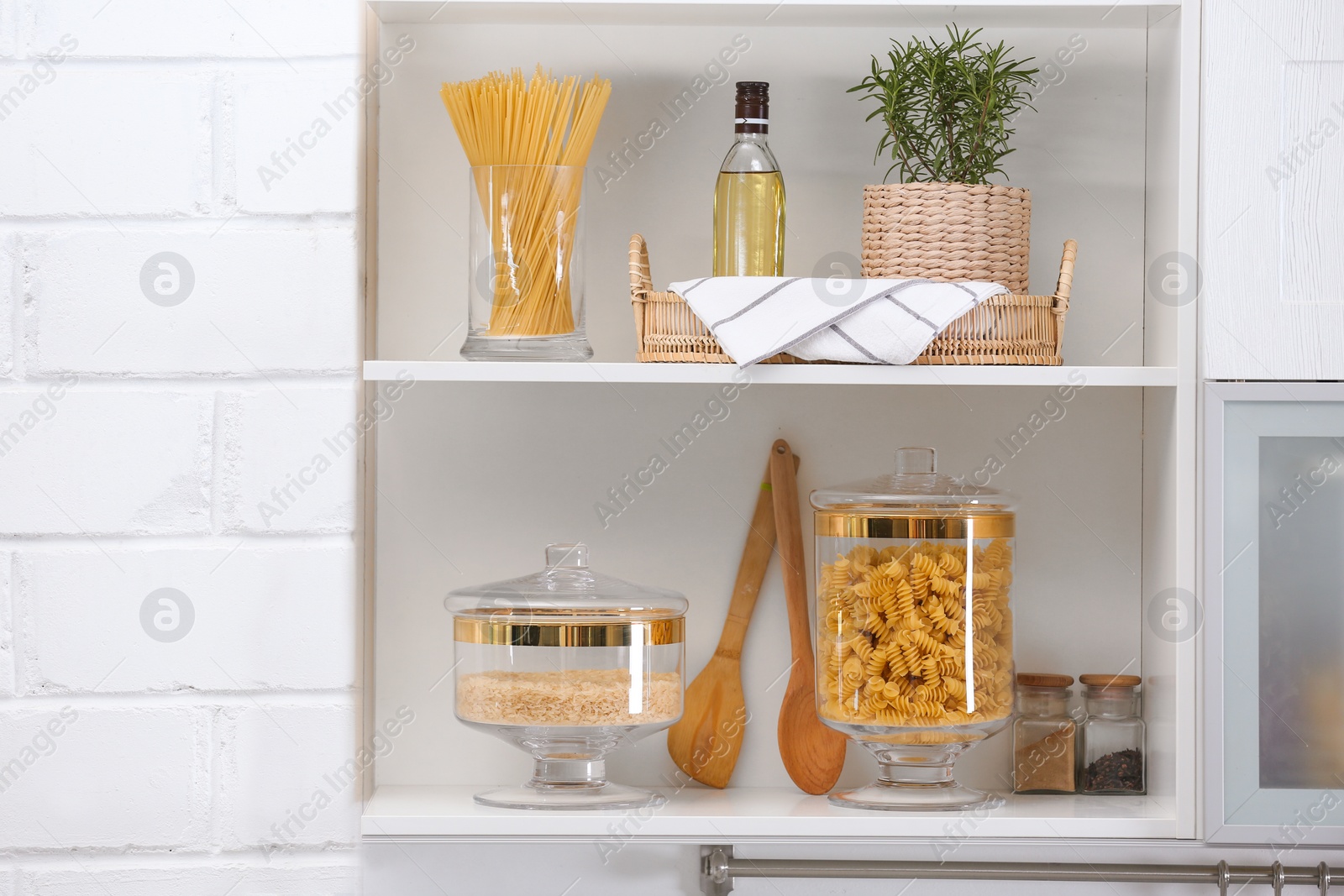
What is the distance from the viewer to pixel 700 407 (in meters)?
1.09

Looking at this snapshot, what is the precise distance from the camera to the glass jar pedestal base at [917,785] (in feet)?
3.12

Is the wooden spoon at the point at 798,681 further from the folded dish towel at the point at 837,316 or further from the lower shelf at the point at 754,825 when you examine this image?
the folded dish towel at the point at 837,316

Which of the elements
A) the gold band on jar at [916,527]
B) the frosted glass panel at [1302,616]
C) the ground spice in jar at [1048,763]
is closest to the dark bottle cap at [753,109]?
the gold band on jar at [916,527]

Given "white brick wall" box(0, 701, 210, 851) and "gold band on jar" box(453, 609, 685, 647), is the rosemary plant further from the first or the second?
"white brick wall" box(0, 701, 210, 851)

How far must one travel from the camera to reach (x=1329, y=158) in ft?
2.94

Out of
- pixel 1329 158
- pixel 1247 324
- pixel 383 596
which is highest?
pixel 1329 158

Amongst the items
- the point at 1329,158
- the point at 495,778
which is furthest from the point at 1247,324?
the point at 495,778

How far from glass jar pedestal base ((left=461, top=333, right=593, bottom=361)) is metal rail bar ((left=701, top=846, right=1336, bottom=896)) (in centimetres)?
47

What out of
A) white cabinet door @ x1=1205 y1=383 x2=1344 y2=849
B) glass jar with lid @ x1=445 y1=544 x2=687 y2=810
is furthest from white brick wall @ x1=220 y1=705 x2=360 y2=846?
white cabinet door @ x1=1205 y1=383 x2=1344 y2=849

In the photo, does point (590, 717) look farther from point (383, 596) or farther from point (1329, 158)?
point (1329, 158)

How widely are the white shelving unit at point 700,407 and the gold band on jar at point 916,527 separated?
14 cm

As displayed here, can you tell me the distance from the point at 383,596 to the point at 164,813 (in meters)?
0.26

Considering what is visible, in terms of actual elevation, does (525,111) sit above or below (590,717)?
above

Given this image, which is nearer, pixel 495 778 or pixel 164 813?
pixel 164 813
